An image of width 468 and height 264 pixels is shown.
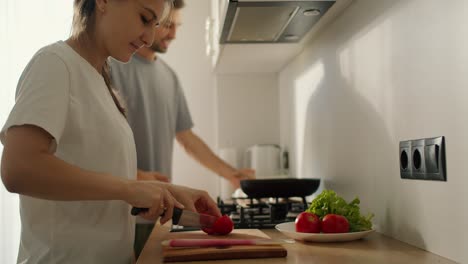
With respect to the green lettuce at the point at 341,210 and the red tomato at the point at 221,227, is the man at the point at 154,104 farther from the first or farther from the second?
the green lettuce at the point at 341,210

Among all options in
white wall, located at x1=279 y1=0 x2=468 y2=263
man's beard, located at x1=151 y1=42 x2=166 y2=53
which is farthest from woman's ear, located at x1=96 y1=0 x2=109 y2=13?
man's beard, located at x1=151 y1=42 x2=166 y2=53

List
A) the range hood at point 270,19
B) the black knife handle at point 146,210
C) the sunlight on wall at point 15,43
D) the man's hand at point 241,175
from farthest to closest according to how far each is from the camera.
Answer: the sunlight on wall at point 15,43 < the man's hand at point 241,175 < the range hood at point 270,19 < the black knife handle at point 146,210

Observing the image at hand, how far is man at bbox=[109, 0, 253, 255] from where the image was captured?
2162 millimetres

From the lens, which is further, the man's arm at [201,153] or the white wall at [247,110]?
the white wall at [247,110]

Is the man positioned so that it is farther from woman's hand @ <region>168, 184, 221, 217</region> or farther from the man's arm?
woman's hand @ <region>168, 184, 221, 217</region>

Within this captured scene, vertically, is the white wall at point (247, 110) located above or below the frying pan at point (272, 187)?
above

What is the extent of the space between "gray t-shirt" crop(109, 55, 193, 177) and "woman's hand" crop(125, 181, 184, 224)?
1137mm

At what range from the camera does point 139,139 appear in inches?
85.1

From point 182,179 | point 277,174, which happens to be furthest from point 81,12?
point 182,179

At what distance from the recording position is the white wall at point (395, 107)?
3.22 feet

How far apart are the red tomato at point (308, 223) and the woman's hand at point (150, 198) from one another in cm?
37

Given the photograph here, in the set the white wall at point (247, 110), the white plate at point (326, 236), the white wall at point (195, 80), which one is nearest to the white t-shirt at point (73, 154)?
the white plate at point (326, 236)

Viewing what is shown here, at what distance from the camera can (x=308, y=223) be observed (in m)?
1.29

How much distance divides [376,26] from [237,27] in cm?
56
